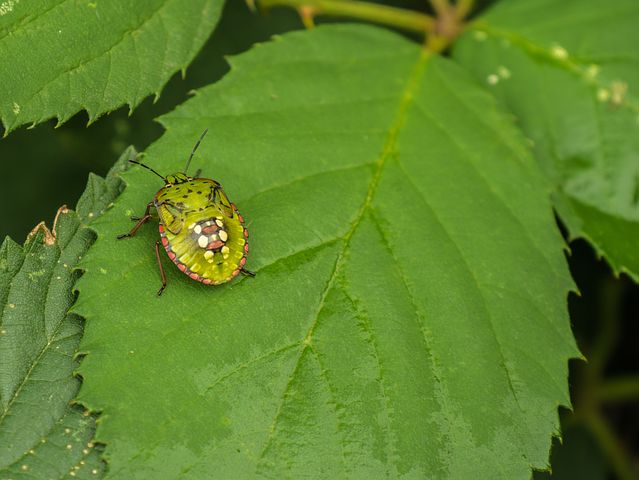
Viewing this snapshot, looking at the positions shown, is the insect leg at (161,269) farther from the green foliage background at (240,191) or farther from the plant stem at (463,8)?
the plant stem at (463,8)

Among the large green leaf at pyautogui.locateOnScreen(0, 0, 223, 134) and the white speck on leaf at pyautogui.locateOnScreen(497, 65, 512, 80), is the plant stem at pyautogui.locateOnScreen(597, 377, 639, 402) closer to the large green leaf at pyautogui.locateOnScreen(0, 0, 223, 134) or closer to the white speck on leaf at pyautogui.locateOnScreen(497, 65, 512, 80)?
the white speck on leaf at pyautogui.locateOnScreen(497, 65, 512, 80)

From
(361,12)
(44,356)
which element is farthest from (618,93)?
(44,356)

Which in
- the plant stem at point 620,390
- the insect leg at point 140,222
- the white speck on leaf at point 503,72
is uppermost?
the insect leg at point 140,222

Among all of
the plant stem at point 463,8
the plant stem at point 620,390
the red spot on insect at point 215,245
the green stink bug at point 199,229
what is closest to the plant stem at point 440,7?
the plant stem at point 463,8

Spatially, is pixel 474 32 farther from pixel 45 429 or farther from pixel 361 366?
pixel 45 429

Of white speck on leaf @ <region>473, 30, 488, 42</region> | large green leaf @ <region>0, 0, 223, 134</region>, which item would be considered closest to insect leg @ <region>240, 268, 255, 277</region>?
large green leaf @ <region>0, 0, 223, 134</region>
